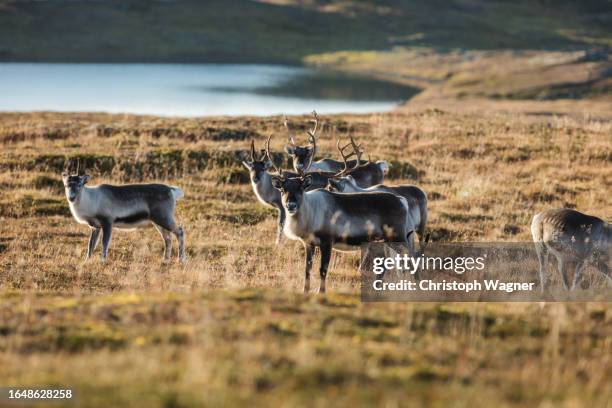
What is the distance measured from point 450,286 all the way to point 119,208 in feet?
23.6

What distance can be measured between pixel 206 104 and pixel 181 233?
63120mm

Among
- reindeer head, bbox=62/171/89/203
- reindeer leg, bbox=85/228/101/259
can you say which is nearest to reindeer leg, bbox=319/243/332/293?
reindeer leg, bbox=85/228/101/259

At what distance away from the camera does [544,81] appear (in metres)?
81.5

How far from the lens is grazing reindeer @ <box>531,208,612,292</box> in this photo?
14.0 meters

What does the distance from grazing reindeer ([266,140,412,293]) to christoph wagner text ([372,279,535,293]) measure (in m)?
0.85

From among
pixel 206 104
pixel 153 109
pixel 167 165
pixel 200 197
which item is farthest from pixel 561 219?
pixel 206 104

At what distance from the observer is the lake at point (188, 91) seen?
241 ft

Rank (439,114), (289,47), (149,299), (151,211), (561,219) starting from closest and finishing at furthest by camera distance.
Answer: (149,299), (561,219), (151,211), (439,114), (289,47)

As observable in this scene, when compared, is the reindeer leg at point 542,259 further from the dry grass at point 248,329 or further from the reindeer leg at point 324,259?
the reindeer leg at point 324,259

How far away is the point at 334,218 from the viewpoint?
45.2ft

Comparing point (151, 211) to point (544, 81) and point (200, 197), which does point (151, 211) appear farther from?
point (544, 81)

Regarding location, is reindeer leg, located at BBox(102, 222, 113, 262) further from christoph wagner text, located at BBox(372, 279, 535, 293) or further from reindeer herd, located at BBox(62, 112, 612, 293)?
christoph wagner text, located at BBox(372, 279, 535, 293)

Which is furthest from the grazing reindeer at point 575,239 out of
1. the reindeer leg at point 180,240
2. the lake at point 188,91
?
the lake at point 188,91

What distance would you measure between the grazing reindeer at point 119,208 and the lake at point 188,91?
4862 centimetres
